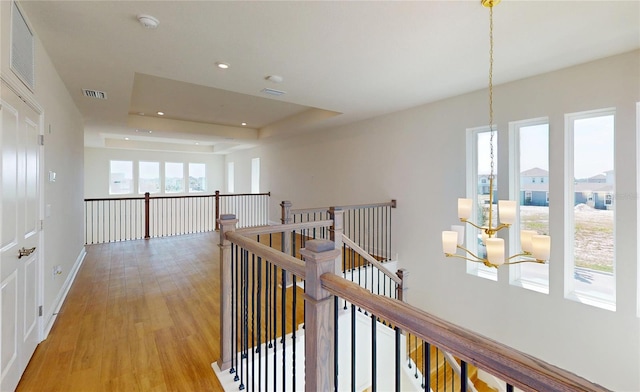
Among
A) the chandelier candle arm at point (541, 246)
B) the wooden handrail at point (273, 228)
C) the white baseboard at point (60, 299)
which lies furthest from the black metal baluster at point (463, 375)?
the white baseboard at point (60, 299)

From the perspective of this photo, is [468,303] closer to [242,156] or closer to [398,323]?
[398,323]

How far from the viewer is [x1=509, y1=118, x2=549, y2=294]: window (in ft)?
11.4

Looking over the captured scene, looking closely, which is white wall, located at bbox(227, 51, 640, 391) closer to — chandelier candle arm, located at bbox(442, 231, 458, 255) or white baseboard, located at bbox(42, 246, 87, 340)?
chandelier candle arm, located at bbox(442, 231, 458, 255)

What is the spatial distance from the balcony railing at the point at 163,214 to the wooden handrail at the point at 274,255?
5.79 meters

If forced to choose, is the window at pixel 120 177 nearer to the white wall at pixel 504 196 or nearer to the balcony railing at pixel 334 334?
the white wall at pixel 504 196

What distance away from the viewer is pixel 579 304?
125 inches

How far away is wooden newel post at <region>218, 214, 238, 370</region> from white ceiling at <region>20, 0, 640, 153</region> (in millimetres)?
1566

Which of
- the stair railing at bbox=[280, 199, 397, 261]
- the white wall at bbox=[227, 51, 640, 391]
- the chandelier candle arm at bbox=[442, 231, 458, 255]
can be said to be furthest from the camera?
the stair railing at bbox=[280, 199, 397, 261]

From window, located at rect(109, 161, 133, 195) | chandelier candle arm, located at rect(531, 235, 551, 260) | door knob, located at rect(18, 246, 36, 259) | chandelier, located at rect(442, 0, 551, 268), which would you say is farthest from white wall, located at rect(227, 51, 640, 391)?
window, located at rect(109, 161, 133, 195)

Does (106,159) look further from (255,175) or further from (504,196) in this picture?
(504,196)

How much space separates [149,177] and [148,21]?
31.6ft

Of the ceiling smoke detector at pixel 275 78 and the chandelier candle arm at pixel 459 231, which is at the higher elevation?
the ceiling smoke detector at pixel 275 78

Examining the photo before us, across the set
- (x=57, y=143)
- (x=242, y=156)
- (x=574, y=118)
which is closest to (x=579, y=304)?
(x=574, y=118)

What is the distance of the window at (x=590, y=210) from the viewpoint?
9.95ft
